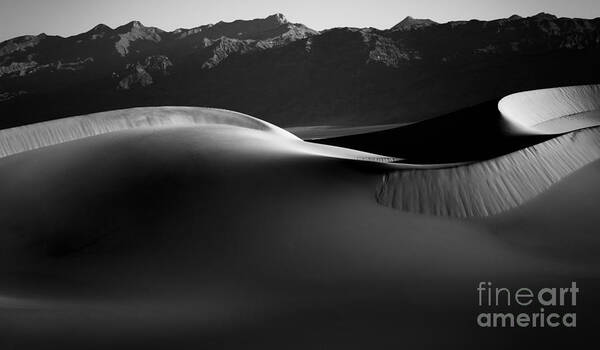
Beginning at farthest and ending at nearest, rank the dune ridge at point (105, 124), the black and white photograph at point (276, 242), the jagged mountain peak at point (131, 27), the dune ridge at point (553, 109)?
the jagged mountain peak at point (131, 27) < the dune ridge at point (553, 109) < the dune ridge at point (105, 124) < the black and white photograph at point (276, 242)

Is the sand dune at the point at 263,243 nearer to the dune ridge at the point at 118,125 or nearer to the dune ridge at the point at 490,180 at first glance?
the dune ridge at the point at 490,180

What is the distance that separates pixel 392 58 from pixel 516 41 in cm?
1429

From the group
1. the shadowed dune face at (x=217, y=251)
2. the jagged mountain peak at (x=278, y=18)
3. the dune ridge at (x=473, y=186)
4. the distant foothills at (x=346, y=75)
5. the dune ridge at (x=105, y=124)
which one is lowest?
the shadowed dune face at (x=217, y=251)

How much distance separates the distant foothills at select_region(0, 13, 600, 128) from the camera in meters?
54.7

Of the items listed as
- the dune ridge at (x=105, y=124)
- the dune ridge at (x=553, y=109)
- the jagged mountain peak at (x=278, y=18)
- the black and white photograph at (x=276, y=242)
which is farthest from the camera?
the jagged mountain peak at (x=278, y=18)

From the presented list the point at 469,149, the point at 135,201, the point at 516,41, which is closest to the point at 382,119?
the point at 516,41

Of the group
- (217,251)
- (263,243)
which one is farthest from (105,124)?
(263,243)

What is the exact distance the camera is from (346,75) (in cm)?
6297

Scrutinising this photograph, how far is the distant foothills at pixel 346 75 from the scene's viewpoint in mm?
54656

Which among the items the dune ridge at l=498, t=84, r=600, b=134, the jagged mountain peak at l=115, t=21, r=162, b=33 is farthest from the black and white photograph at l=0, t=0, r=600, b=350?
the jagged mountain peak at l=115, t=21, r=162, b=33

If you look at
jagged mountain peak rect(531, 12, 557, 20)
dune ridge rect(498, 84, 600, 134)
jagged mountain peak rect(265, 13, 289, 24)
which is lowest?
dune ridge rect(498, 84, 600, 134)

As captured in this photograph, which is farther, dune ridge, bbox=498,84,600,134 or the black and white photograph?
dune ridge, bbox=498,84,600,134

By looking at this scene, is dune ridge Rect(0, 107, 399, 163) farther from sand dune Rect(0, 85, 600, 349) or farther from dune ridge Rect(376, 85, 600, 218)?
dune ridge Rect(376, 85, 600, 218)

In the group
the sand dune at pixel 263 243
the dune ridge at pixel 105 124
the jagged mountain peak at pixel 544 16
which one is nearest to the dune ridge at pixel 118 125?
the dune ridge at pixel 105 124
